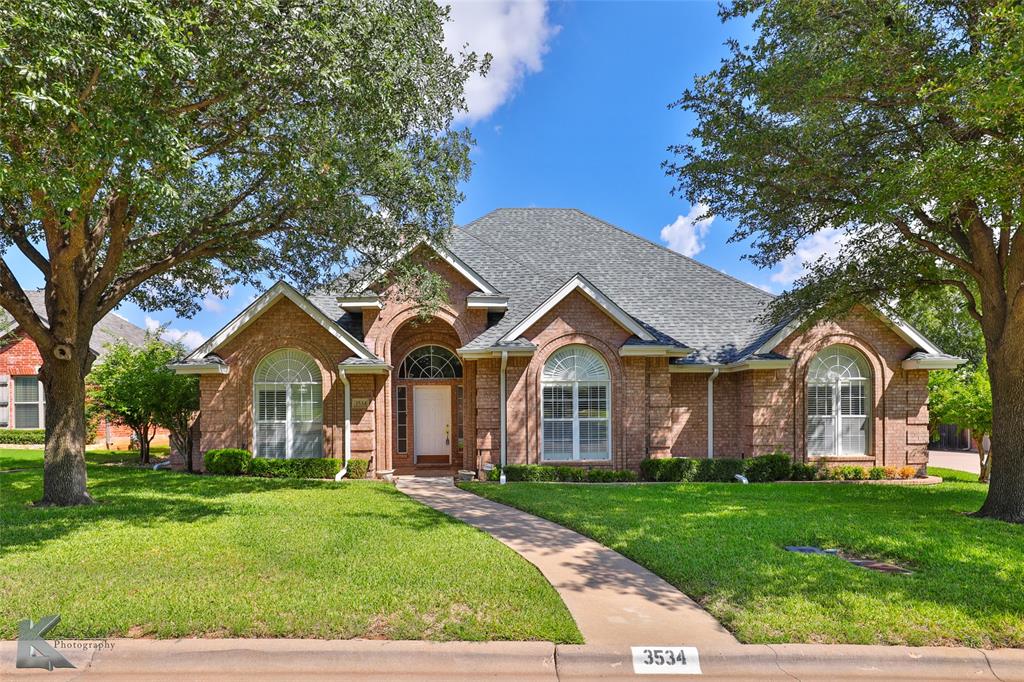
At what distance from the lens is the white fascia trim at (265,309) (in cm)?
1423

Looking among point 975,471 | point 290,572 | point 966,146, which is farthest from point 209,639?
point 975,471

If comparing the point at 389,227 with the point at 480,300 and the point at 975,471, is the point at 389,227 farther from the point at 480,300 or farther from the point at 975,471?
the point at 975,471

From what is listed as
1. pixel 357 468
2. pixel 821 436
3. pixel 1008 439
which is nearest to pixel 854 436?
pixel 821 436

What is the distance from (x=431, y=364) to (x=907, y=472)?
13717mm

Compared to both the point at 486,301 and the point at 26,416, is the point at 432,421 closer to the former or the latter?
the point at 486,301

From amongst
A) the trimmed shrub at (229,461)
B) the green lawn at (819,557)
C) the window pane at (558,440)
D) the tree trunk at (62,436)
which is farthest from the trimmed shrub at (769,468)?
the tree trunk at (62,436)

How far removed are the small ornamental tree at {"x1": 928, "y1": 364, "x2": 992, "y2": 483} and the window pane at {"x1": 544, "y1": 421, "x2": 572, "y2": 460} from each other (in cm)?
1112

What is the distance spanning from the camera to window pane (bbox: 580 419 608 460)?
14344 mm

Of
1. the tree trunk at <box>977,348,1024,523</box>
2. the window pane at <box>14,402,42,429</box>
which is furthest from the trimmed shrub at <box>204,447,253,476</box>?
the tree trunk at <box>977,348,1024,523</box>

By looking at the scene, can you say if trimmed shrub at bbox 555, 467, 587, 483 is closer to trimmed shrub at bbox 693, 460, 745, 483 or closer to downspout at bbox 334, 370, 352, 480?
trimmed shrub at bbox 693, 460, 745, 483

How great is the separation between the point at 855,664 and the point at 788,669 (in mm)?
589

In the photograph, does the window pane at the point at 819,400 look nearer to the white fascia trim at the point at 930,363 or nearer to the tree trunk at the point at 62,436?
the white fascia trim at the point at 930,363

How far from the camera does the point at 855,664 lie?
179 inches

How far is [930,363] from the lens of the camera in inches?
574
